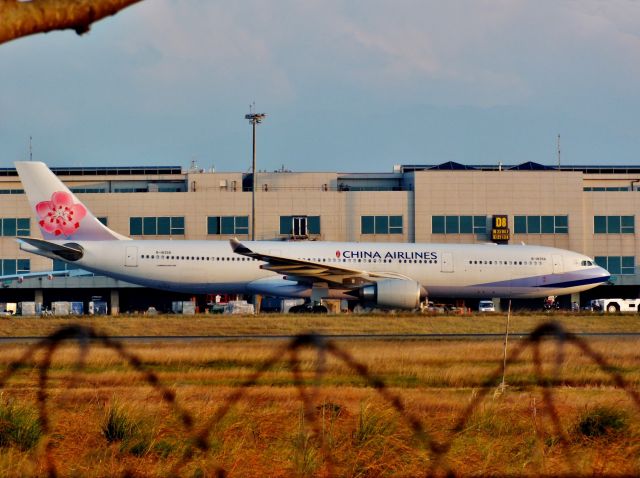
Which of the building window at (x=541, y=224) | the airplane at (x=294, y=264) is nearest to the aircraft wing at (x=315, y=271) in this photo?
the airplane at (x=294, y=264)

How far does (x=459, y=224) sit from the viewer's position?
78.3m

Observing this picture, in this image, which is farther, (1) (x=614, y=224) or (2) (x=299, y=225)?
(1) (x=614, y=224)

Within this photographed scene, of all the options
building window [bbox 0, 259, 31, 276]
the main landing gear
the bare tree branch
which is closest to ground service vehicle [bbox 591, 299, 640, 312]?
the main landing gear

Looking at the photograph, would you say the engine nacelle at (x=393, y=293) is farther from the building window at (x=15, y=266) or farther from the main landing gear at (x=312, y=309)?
the building window at (x=15, y=266)

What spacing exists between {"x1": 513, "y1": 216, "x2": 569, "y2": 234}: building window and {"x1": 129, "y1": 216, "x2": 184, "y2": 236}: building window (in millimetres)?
27091

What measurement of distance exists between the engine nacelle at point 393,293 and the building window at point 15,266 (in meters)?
38.4

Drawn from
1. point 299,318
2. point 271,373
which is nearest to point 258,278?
point 299,318

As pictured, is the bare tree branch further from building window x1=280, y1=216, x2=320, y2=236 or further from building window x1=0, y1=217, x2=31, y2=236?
building window x1=0, y1=217, x2=31, y2=236

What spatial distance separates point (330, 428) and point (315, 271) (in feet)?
116

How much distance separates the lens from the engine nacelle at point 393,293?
157 feet

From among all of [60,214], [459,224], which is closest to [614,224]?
[459,224]

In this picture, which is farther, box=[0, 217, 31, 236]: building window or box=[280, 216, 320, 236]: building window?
A: box=[0, 217, 31, 236]: building window

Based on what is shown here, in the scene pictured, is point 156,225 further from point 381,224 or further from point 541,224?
point 541,224

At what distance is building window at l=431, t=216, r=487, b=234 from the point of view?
255 feet
